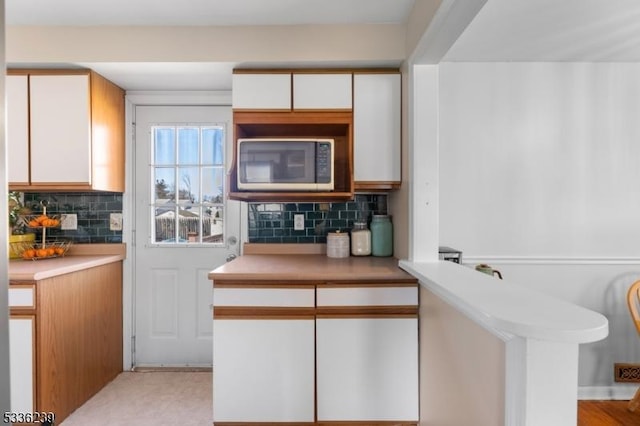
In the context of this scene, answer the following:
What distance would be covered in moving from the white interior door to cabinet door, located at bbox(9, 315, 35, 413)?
882mm

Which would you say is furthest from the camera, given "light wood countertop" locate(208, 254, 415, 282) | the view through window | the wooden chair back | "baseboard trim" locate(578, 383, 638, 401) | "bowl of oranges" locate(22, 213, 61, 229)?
the view through window

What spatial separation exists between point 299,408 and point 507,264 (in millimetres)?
1696

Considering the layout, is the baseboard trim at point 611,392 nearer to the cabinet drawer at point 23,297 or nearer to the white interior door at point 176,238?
the white interior door at point 176,238

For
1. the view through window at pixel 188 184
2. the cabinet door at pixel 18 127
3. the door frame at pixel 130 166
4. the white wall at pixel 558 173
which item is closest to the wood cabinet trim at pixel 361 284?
the white wall at pixel 558 173

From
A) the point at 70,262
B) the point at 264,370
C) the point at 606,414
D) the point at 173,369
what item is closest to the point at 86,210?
the point at 70,262

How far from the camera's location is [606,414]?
93.9 inches

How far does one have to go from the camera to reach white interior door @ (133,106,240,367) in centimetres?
277

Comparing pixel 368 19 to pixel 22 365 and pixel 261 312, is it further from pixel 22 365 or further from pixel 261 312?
pixel 22 365

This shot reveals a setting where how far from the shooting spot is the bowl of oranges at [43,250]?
235 cm

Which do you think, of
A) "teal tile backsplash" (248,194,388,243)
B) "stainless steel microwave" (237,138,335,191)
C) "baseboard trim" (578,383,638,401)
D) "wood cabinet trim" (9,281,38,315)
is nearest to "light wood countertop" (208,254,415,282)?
"teal tile backsplash" (248,194,388,243)

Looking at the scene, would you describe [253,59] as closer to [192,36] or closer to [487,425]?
[192,36]

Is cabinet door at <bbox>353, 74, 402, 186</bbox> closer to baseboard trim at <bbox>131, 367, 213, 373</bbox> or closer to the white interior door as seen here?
the white interior door

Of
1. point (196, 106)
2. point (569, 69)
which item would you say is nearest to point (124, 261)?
point (196, 106)

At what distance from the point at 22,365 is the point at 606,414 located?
11.2ft
